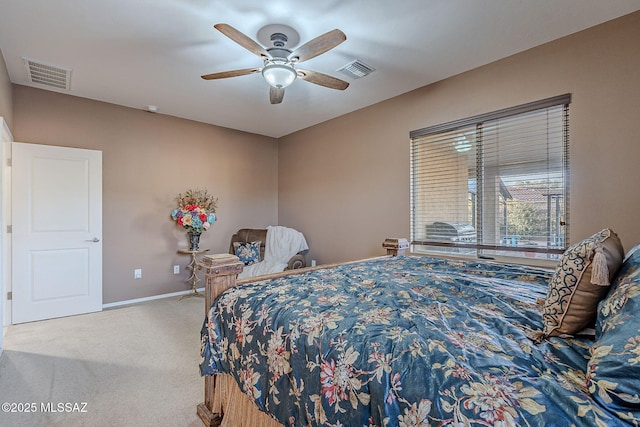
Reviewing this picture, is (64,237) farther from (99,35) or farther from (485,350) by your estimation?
(485,350)

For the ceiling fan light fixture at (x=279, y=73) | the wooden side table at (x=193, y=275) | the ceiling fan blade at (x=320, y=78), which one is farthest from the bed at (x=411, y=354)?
the wooden side table at (x=193, y=275)

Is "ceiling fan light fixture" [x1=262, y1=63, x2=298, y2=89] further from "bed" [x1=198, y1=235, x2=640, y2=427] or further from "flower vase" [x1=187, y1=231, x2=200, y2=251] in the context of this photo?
"flower vase" [x1=187, y1=231, x2=200, y2=251]

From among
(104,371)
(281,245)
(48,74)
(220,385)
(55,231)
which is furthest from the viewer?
(281,245)

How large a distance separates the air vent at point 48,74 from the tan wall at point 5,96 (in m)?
0.18

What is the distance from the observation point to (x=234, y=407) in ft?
5.05

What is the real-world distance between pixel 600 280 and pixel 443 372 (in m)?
0.64

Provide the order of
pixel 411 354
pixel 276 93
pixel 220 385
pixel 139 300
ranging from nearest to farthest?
1. pixel 411 354
2. pixel 220 385
3. pixel 276 93
4. pixel 139 300

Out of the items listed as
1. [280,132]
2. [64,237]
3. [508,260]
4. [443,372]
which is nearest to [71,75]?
[64,237]

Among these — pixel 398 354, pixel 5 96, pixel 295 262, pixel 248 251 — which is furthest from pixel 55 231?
pixel 398 354

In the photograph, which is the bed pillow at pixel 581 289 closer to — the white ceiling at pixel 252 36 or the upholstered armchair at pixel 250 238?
the white ceiling at pixel 252 36

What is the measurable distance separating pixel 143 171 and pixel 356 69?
3.23m

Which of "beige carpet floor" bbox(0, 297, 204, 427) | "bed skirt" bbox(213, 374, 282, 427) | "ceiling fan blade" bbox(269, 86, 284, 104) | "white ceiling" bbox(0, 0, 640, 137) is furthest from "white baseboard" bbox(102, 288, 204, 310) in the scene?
"ceiling fan blade" bbox(269, 86, 284, 104)

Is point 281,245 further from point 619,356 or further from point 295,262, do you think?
point 619,356

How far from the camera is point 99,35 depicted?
2490 mm
